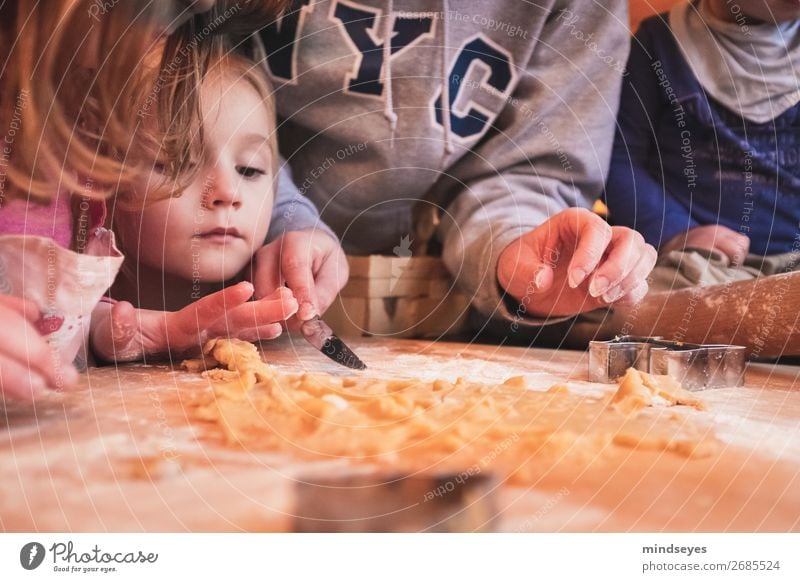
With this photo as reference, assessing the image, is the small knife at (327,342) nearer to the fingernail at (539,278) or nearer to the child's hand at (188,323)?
the child's hand at (188,323)

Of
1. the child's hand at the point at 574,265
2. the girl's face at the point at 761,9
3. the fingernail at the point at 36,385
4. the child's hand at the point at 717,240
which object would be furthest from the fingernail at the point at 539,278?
the fingernail at the point at 36,385

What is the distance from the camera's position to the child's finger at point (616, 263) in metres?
0.47

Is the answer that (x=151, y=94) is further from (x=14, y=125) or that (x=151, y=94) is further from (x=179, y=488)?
(x=179, y=488)

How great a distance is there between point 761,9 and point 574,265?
0.23m

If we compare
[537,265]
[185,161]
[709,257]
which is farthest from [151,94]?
[709,257]

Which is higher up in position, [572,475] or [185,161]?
[185,161]

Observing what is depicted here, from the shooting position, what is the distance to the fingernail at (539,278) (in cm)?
48

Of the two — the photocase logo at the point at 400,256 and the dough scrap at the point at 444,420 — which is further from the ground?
the photocase logo at the point at 400,256

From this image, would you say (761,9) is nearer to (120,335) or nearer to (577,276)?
(577,276)
